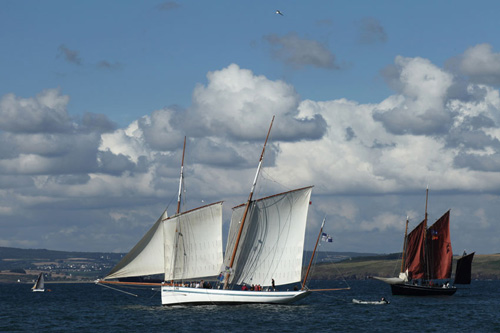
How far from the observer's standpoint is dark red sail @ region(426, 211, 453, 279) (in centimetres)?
16138

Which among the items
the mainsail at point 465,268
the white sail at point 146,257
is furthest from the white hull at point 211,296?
the mainsail at point 465,268

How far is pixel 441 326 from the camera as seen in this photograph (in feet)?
328

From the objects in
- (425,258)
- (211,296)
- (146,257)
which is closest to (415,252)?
(425,258)

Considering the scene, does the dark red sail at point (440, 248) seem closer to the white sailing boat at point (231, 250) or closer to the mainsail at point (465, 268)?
the mainsail at point (465, 268)

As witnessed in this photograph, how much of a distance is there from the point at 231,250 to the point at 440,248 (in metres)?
61.6

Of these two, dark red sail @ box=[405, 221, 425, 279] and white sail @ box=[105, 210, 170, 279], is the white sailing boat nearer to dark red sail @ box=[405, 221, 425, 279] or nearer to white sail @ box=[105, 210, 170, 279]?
white sail @ box=[105, 210, 170, 279]

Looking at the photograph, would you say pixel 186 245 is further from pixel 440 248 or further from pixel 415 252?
pixel 440 248

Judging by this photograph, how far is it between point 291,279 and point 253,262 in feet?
20.2

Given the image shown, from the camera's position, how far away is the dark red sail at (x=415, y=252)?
163 metres

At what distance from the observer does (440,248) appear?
6427 inches

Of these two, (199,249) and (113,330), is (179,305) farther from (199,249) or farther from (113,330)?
(113,330)

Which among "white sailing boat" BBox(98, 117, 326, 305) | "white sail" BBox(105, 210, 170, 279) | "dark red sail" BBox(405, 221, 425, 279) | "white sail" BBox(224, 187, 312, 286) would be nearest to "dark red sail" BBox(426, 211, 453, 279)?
"dark red sail" BBox(405, 221, 425, 279)

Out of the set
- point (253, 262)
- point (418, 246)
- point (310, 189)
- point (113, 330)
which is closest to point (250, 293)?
point (253, 262)

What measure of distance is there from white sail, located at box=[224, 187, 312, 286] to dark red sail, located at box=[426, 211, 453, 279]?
2122 inches
